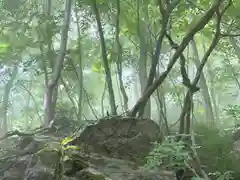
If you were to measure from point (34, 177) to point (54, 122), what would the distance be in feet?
6.73

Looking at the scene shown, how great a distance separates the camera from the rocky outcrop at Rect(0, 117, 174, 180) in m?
3.02

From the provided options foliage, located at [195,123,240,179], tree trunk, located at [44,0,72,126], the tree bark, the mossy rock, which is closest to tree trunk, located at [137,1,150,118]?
tree trunk, located at [44,0,72,126]

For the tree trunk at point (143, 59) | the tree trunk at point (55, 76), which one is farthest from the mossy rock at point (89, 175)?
the tree trunk at point (143, 59)

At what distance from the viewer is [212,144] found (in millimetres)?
4266

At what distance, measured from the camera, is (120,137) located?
3.75m

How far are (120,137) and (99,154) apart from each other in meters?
0.33

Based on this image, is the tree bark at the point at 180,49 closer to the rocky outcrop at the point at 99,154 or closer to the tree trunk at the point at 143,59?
the rocky outcrop at the point at 99,154

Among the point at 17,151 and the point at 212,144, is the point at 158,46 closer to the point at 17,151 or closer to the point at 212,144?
the point at 212,144

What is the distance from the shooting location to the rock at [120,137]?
142 inches

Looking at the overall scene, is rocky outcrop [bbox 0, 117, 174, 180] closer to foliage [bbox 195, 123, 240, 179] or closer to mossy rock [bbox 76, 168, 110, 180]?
mossy rock [bbox 76, 168, 110, 180]

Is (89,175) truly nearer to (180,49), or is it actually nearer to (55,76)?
(180,49)

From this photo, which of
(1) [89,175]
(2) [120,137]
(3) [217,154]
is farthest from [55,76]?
(1) [89,175]

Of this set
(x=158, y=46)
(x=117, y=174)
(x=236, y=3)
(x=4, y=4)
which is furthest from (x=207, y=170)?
(x=4, y=4)

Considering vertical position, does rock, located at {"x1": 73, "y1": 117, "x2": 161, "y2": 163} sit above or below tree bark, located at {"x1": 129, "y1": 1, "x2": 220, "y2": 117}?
below
